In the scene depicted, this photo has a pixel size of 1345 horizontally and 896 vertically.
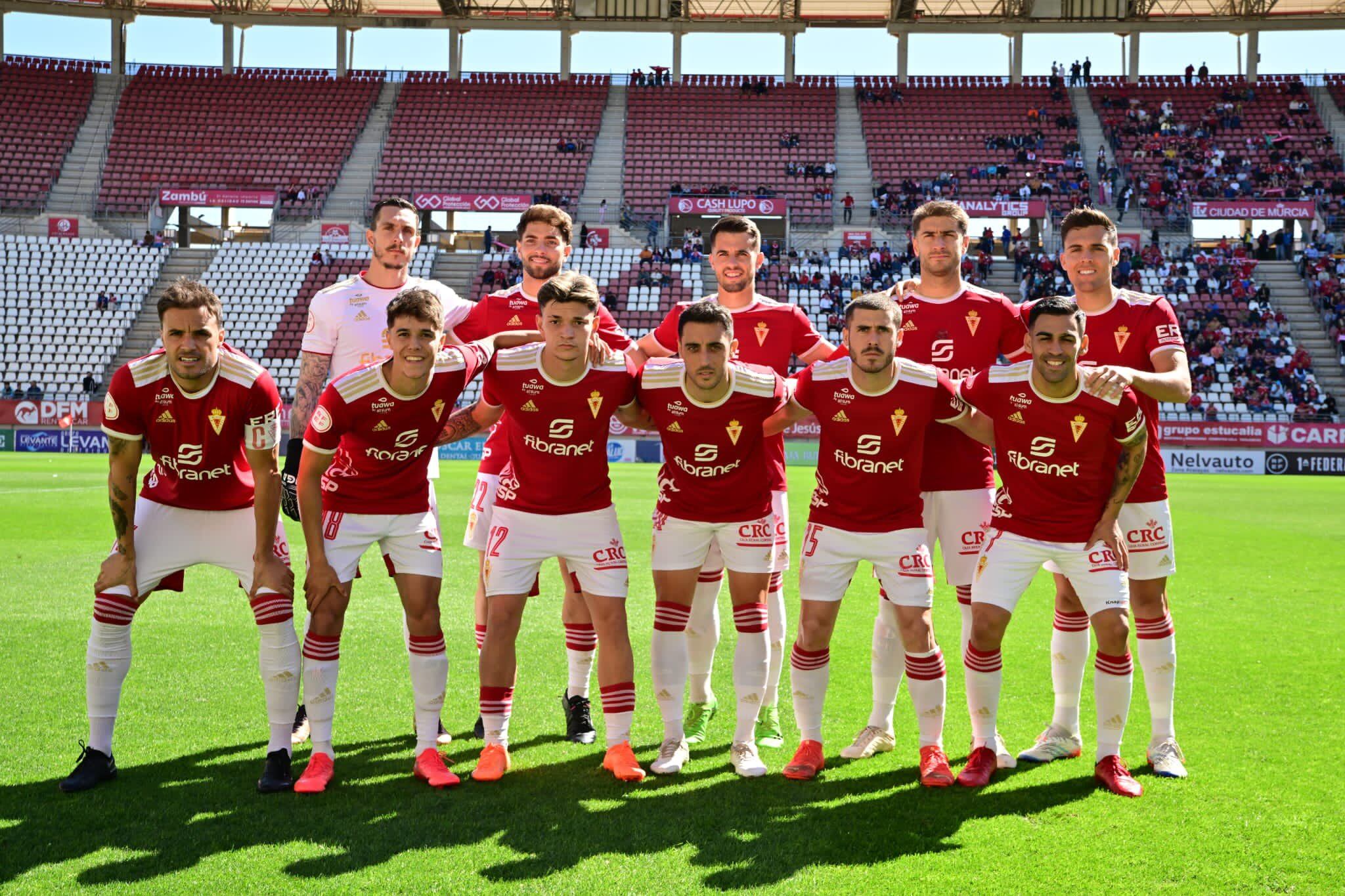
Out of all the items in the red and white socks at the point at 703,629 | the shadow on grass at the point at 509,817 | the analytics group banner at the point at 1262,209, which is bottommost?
the shadow on grass at the point at 509,817

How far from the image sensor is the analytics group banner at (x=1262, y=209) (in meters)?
36.8

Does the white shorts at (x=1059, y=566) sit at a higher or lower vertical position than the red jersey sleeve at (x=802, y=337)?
lower

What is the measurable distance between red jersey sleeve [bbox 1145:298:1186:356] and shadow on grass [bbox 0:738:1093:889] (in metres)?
2.09

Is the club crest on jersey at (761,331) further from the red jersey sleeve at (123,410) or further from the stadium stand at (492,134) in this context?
the stadium stand at (492,134)

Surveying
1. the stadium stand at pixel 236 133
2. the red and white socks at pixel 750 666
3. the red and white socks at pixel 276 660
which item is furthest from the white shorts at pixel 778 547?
the stadium stand at pixel 236 133

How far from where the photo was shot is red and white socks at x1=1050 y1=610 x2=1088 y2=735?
5.48m

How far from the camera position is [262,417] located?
197 inches

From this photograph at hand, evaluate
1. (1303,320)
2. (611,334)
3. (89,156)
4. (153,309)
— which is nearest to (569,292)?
(611,334)

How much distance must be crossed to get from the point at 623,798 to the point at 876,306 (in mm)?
2441

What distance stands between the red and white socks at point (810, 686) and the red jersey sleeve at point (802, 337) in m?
1.70

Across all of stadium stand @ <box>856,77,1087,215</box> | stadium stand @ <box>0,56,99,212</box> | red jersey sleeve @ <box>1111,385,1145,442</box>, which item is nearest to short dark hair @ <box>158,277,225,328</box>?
red jersey sleeve @ <box>1111,385,1145,442</box>

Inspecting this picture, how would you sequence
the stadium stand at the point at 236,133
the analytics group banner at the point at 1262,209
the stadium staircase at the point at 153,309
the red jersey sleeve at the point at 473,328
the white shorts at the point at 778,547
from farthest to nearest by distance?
the stadium stand at the point at 236,133, the analytics group banner at the point at 1262,209, the stadium staircase at the point at 153,309, the red jersey sleeve at the point at 473,328, the white shorts at the point at 778,547

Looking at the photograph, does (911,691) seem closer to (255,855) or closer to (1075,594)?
(1075,594)

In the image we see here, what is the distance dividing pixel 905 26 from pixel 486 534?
41785mm
